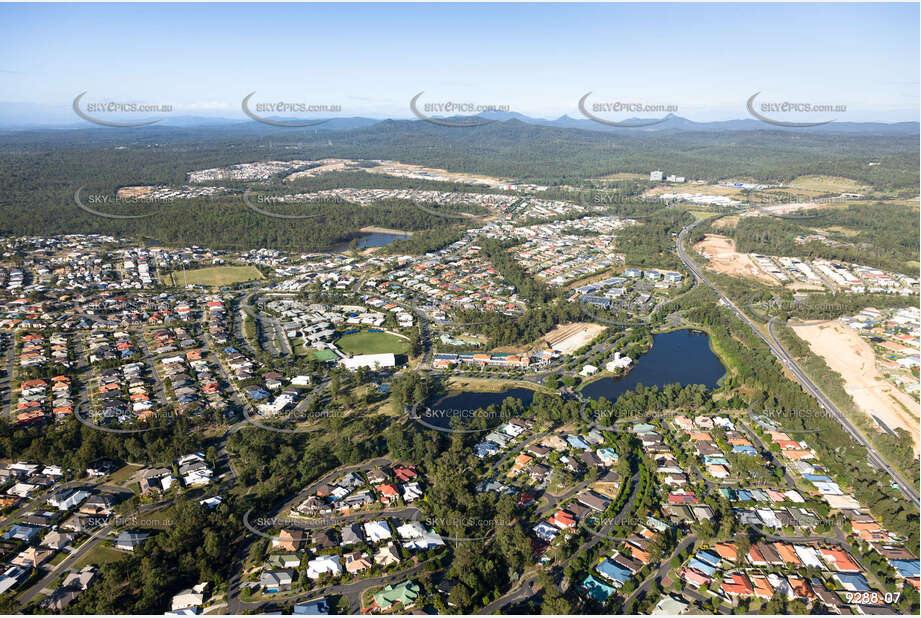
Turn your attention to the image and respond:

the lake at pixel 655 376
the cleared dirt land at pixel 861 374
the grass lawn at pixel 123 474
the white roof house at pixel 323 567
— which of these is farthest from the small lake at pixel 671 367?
the grass lawn at pixel 123 474

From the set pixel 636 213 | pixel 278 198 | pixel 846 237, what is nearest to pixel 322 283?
pixel 278 198

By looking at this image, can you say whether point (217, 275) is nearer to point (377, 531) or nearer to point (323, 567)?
point (377, 531)

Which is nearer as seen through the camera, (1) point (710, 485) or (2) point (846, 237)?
(1) point (710, 485)

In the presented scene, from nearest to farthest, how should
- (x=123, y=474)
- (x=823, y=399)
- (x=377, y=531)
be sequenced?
(x=377, y=531), (x=123, y=474), (x=823, y=399)

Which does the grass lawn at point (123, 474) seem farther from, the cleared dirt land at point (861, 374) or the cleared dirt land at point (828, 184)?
the cleared dirt land at point (828, 184)

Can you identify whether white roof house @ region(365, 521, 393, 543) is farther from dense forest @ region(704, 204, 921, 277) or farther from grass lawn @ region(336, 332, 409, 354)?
dense forest @ region(704, 204, 921, 277)

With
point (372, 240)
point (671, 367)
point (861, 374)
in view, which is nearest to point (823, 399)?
point (861, 374)

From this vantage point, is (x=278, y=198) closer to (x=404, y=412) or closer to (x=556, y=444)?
(x=404, y=412)
